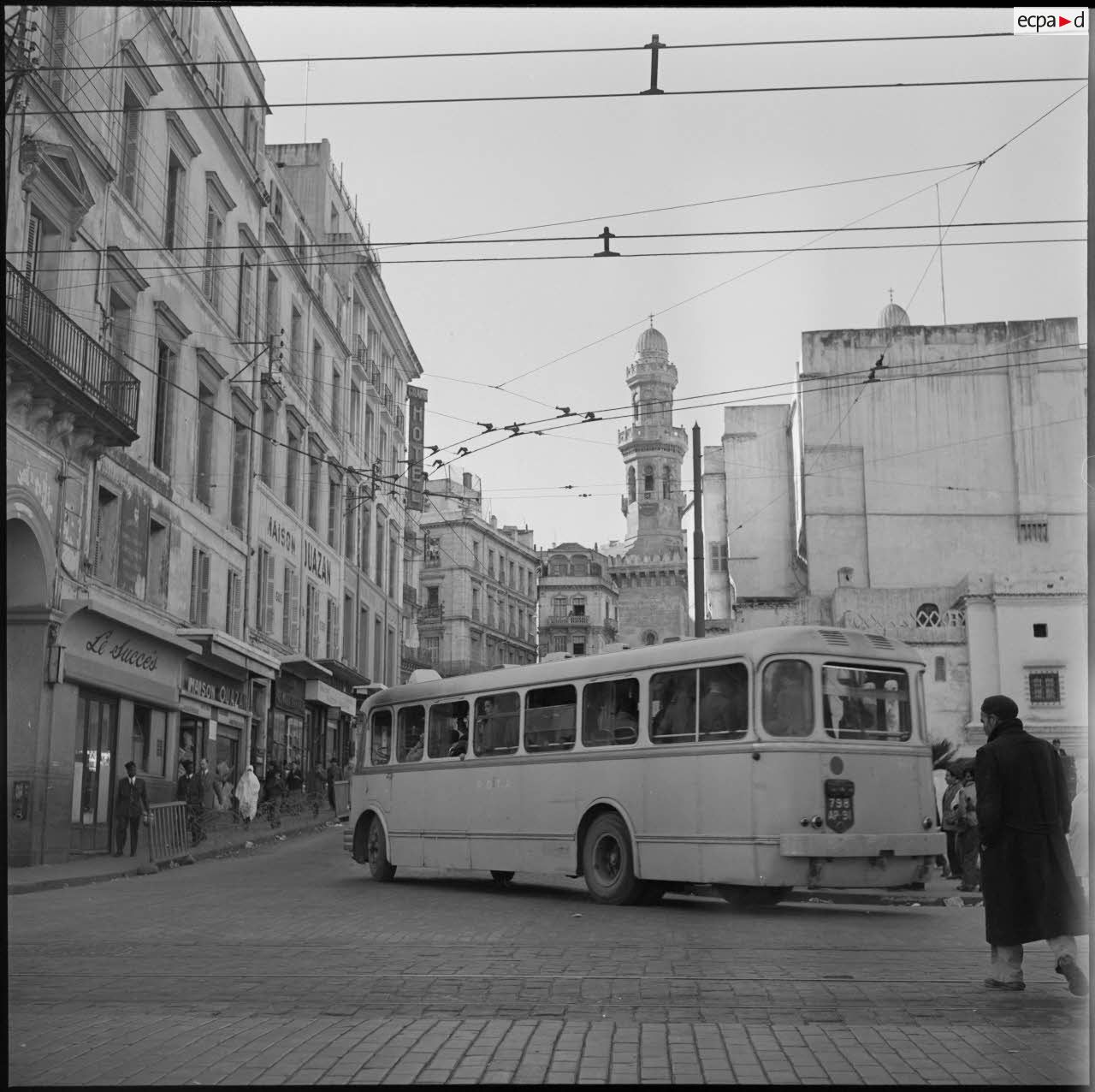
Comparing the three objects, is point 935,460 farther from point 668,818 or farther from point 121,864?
point 668,818

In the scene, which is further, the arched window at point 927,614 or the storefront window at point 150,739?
the arched window at point 927,614

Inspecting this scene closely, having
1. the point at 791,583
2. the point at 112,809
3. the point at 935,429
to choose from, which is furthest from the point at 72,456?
the point at 791,583

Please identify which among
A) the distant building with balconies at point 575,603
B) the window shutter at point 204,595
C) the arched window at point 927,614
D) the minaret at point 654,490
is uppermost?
the minaret at point 654,490

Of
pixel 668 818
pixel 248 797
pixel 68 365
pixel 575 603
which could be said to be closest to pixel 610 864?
pixel 668 818

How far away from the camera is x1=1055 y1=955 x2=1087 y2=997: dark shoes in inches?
313

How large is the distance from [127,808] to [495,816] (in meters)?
9.11

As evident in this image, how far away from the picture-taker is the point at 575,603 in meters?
119

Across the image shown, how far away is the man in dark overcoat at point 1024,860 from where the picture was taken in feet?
26.5

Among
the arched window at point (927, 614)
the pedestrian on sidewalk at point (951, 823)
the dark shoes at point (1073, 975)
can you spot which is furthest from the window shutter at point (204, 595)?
the arched window at point (927, 614)

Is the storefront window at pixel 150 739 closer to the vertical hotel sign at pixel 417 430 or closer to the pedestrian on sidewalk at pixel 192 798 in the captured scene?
the pedestrian on sidewalk at pixel 192 798

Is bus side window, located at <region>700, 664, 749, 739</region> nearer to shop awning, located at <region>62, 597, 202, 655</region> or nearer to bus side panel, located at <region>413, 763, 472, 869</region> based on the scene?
bus side panel, located at <region>413, 763, 472, 869</region>

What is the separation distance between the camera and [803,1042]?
660cm

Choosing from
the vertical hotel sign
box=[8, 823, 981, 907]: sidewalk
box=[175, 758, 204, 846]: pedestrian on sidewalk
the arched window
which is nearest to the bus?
box=[8, 823, 981, 907]: sidewalk

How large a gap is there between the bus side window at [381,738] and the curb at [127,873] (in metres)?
3.91
